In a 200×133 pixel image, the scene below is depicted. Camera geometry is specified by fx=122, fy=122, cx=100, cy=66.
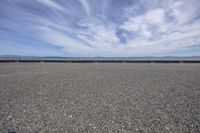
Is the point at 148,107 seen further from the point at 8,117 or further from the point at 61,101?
the point at 8,117

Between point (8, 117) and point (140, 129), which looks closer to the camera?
point (140, 129)

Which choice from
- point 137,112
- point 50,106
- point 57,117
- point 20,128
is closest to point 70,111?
point 57,117

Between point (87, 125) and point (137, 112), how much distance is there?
164cm

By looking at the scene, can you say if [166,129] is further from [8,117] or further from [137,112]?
[8,117]

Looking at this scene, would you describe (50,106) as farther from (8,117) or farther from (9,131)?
(9,131)

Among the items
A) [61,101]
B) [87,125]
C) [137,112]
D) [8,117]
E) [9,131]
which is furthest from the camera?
[61,101]

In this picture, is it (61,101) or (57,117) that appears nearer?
(57,117)

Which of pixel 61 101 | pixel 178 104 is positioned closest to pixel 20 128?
pixel 61 101

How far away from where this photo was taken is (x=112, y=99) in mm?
Result: 4938

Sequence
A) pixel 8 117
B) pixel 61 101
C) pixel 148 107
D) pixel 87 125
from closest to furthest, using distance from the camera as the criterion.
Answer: pixel 87 125
pixel 8 117
pixel 148 107
pixel 61 101

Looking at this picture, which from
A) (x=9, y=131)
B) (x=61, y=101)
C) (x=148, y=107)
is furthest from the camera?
(x=61, y=101)

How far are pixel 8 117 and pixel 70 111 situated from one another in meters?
1.69

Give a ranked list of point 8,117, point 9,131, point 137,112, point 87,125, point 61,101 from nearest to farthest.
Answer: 1. point 9,131
2. point 87,125
3. point 8,117
4. point 137,112
5. point 61,101

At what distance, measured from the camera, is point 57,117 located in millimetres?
3461
